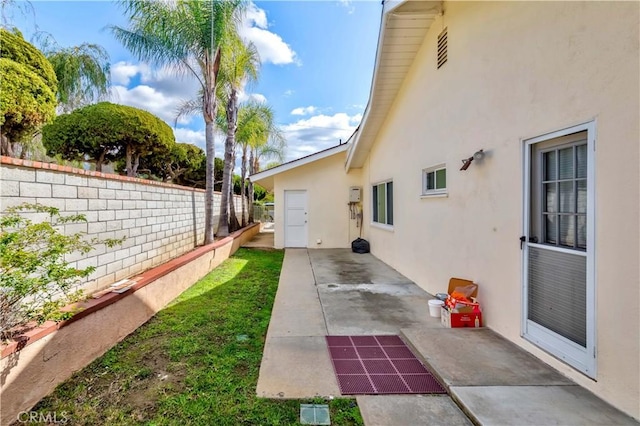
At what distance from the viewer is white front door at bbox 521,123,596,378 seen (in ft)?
8.36

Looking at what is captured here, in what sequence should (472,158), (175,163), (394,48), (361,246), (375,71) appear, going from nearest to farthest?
1. (472,158)
2. (394,48)
3. (375,71)
4. (361,246)
5. (175,163)

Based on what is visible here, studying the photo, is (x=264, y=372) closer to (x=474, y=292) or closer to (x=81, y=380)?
(x=81, y=380)

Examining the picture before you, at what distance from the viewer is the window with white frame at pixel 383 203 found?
27.6ft

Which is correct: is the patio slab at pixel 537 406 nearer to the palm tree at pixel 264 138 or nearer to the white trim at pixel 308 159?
the white trim at pixel 308 159

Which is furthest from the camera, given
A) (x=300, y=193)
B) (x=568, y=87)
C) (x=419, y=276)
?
(x=300, y=193)

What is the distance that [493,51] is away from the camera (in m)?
3.78

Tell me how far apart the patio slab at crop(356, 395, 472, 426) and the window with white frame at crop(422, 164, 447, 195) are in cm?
348

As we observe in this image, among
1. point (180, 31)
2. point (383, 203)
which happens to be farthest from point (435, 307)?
point (180, 31)

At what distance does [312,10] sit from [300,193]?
5.67 metres

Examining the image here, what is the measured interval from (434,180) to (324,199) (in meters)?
5.86

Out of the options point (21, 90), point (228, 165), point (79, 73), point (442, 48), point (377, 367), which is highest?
point (79, 73)

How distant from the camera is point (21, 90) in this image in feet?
24.0

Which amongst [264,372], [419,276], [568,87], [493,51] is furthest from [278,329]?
[493,51]

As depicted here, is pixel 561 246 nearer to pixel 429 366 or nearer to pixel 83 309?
pixel 429 366
